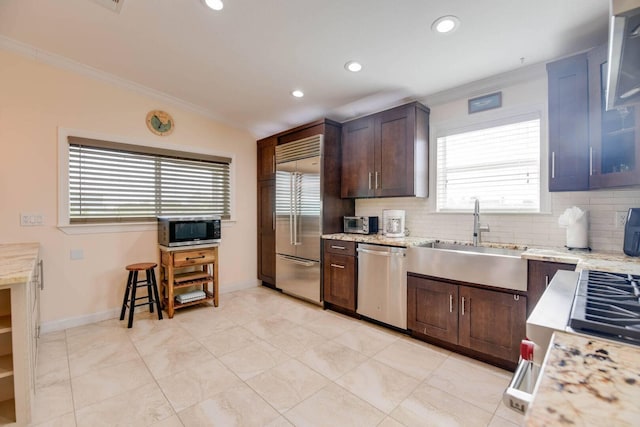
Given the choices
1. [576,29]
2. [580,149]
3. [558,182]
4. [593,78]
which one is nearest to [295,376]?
[558,182]

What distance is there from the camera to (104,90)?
319cm

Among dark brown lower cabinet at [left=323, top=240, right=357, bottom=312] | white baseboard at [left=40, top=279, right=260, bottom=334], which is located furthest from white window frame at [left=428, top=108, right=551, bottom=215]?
white baseboard at [left=40, top=279, right=260, bottom=334]

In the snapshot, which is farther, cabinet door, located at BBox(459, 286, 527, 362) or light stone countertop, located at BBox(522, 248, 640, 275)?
cabinet door, located at BBox(459, 286, 527, 362)

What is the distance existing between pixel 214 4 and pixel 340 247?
99.2 inches

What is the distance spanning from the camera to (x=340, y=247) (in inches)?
132

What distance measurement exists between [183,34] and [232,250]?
2832mm

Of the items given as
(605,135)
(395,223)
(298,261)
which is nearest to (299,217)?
(298,261)

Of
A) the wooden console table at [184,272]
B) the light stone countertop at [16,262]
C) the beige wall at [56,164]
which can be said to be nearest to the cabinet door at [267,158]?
the beige wall at [56,164]

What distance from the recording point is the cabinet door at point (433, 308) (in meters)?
2.45

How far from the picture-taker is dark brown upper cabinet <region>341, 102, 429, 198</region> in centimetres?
305

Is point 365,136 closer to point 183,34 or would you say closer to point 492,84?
point 492,84

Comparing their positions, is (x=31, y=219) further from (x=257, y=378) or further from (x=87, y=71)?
(x=257, y=378)

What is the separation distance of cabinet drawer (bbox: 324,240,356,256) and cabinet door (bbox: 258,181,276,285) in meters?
1.09

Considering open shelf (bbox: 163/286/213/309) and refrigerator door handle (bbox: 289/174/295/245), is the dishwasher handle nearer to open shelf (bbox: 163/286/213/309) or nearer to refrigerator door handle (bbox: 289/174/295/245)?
refrigerator door handle (bbox: 289/174/295/245)
